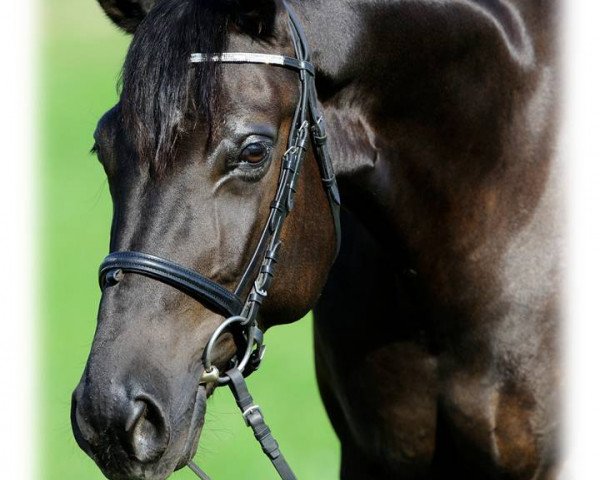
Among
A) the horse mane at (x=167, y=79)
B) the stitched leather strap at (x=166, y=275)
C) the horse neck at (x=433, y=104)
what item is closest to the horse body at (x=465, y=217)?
the horse neck at (x=433, y=104)

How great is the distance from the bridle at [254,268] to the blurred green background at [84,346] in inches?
8.5

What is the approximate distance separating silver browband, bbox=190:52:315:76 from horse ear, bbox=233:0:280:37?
0.25 feet

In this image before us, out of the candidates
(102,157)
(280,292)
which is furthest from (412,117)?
(102,157)

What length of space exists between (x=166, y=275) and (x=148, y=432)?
15.4 inches

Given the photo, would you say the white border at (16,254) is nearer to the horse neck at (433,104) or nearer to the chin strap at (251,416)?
the chin strap at (251,416)

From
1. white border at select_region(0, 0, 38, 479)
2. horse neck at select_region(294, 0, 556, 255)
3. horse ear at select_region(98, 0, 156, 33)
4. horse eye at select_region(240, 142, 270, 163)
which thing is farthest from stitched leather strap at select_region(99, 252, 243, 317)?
white border at select_region(0, 0, 38, 479)

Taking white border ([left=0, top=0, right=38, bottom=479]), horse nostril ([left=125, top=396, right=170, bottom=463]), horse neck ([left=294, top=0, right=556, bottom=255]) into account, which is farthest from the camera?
white border ([left=0, top=0, right=38, bottom=479])

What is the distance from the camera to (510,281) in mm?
3600

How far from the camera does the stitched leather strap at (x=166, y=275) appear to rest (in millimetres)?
2766

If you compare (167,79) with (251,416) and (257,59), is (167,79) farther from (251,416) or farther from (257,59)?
(251,416)

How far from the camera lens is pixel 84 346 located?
29.1 feet

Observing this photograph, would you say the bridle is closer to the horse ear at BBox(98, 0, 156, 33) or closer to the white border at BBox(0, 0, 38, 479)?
the horse ear at BBox(98, 0, 156, 33)

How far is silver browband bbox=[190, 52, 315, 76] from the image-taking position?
291 centimetres

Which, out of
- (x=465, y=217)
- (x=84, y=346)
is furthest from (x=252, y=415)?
(x=84, y=346)
